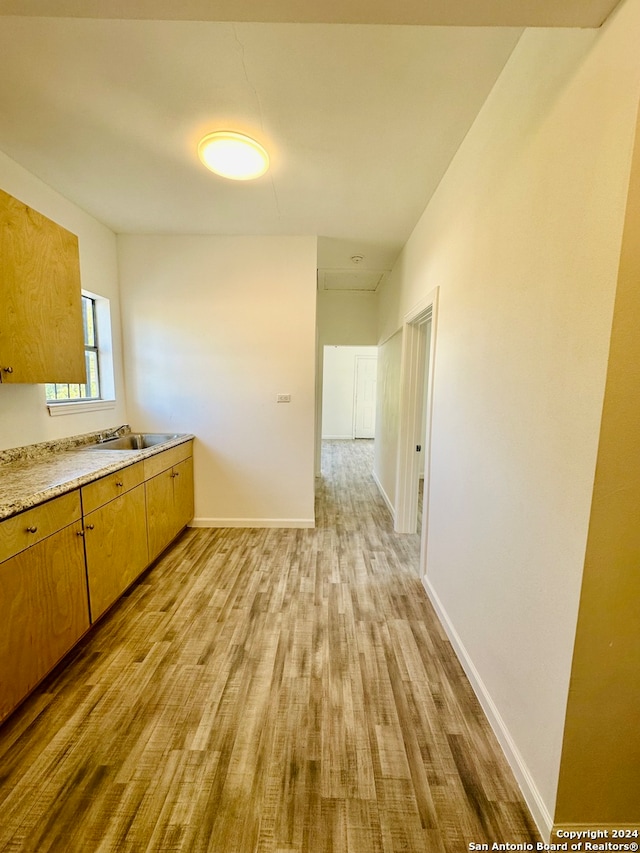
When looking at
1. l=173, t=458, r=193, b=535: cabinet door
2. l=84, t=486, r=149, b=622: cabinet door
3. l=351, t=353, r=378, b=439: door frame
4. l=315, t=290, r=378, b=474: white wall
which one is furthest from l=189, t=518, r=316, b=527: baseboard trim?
l=351, t=353, r=378, b=439: door frame

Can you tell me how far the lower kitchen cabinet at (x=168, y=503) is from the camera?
100.0 inches

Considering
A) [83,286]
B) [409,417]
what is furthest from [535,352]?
[83,286]

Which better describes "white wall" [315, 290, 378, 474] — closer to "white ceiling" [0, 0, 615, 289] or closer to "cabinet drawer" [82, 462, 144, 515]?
"white ceiling" [0, 0, 615, 289]

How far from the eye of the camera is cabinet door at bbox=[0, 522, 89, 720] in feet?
4.36

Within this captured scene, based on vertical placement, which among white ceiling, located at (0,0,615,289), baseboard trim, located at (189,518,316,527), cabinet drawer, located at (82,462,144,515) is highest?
white ceiling, located at (0,0,615,289)

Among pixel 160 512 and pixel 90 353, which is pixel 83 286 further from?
pixel 160 512

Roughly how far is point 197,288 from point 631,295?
10.6 feet

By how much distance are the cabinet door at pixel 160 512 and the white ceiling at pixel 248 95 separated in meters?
2.13

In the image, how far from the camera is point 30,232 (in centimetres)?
184

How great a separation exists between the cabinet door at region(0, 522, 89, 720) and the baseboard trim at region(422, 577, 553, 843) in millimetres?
1964

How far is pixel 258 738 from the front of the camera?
4.46 ft

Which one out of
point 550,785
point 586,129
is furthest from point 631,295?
point 550,785

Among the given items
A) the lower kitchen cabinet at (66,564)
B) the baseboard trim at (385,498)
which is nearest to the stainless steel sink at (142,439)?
the lower kitchen cabinet at (66,564)

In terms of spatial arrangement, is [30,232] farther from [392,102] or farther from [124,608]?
[124,608]
